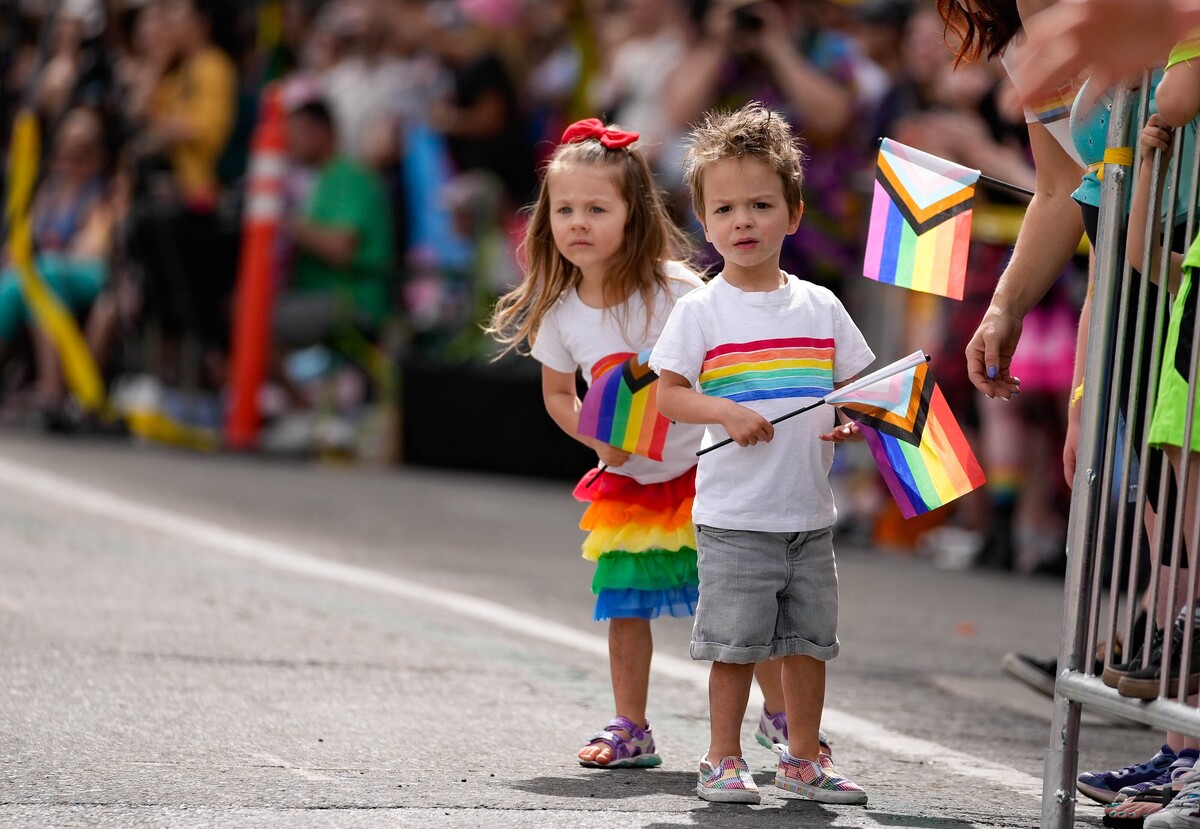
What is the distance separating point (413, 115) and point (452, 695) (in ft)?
26.7

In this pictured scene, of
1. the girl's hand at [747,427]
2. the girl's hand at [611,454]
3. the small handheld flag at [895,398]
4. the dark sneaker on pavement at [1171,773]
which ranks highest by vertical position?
the small handheld flag at [895,398]

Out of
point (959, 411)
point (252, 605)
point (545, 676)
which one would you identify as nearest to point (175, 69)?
point (959, 411)

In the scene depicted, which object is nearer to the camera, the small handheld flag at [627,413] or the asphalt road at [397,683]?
the asphalt road at [397,683]

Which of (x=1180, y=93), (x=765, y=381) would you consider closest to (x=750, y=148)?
(x=765, y=381)

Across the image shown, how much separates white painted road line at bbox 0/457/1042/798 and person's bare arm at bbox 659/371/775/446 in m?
1.04

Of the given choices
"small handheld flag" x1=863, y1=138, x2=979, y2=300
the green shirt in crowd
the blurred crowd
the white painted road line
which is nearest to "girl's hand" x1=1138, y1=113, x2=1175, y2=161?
"small handheld flag" x1=863, y1=138, x2=979, y2=300

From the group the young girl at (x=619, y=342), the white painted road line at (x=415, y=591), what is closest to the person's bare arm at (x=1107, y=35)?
the young girl at (x=619, y=342)

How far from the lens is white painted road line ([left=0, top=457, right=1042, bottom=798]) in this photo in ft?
15.1

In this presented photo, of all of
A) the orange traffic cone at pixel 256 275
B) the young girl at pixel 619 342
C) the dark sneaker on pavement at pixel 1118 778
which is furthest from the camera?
the orange traffic cone at pixel 256 275

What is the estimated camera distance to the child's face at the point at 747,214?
4.05 metres

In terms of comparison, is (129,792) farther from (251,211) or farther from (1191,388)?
(251,211)

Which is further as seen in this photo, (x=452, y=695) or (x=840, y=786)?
(x=452, y=695)

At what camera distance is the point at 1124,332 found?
11.4 ft

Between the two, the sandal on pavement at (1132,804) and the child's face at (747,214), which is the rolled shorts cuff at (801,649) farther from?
the child's face at (747,214)
